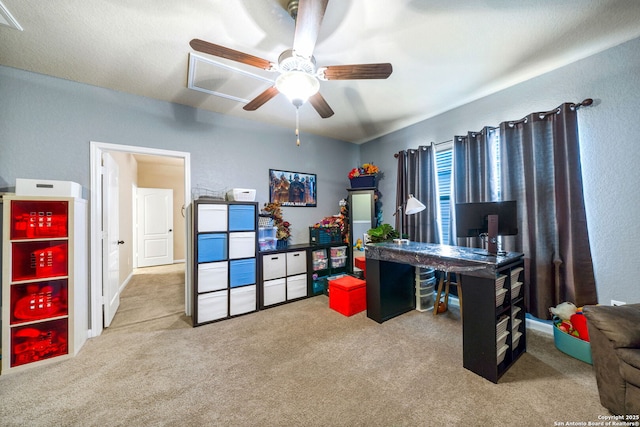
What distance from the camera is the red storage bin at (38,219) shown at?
6.59 feet

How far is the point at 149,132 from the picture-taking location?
281cm

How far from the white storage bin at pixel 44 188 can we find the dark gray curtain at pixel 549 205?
4.33 m

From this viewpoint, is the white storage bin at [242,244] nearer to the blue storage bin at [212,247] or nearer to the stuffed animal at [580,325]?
the blue storage bin at [212,247]

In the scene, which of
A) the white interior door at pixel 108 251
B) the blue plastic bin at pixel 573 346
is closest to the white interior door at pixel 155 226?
the white interior door at pixel 108 251

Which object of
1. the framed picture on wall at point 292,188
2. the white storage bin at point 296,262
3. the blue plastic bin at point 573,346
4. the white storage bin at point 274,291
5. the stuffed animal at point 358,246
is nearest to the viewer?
the blue plastic bin at point 573,346

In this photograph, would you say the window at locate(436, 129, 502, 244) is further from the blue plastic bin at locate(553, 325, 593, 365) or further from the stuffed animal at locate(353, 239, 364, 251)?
the blue plastic bin at locate(553, 325, 593, 365)

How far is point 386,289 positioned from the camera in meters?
2.70

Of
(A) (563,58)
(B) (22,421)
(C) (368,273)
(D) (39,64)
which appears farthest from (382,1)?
(B) (22,421)

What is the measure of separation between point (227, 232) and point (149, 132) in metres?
1.49

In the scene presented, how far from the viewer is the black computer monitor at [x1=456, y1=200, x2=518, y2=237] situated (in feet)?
6.79

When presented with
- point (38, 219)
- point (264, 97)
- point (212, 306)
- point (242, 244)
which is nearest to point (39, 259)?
point (38, 219)

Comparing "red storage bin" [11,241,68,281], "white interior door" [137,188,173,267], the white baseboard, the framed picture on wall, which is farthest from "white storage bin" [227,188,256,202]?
"white interior door" [137,188,173,267]

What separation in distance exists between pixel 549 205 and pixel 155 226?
24.1 feet

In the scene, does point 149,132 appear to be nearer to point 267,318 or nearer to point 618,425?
point 267,318
